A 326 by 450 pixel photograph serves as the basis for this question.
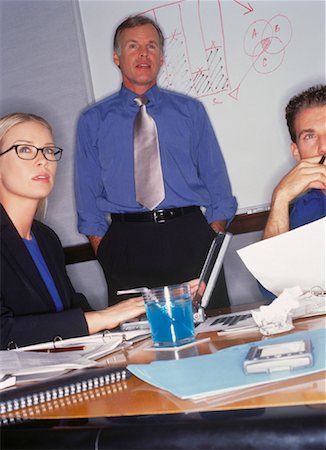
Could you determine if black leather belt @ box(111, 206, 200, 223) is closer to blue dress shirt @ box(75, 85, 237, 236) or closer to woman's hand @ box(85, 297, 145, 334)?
blue dress shirt @ box(75, 85, 237, 236)

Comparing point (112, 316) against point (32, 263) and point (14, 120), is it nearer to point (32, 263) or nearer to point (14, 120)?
point (32, 263)

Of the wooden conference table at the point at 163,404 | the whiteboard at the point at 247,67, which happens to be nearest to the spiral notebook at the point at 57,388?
the wooden conference table at the point at 163,404

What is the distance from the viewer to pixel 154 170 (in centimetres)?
274

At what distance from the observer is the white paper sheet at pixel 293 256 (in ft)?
4.20

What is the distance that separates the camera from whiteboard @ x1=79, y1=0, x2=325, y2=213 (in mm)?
2707

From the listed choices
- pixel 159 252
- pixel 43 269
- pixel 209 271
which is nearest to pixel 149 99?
pixel 159 252

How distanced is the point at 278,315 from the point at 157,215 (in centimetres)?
161

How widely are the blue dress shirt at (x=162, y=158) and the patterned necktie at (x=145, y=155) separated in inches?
0.9

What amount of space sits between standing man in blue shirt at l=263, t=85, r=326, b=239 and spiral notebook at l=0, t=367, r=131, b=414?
44.2 inches

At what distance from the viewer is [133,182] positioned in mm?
2717

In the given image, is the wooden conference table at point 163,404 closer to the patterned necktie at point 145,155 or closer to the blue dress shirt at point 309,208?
the blue dress shirt at point 309,208

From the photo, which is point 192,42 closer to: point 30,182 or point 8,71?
point 8,71

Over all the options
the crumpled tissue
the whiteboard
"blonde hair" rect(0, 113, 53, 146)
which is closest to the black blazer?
"blonde hair" rect(0, 113, 53, 146)

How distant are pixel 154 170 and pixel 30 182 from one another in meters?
0.87
